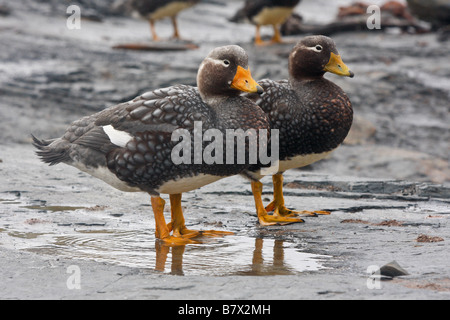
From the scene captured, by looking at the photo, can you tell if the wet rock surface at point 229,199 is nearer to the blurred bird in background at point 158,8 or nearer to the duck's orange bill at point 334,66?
the blurred bird in background at point 158,8

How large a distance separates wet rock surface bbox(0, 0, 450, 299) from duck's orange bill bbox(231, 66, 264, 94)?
47.3 inches

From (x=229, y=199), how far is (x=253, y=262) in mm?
2219

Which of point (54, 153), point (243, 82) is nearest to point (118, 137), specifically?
point (54, 153)

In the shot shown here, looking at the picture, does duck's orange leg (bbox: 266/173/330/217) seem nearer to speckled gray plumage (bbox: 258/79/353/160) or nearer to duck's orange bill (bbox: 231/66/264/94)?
speckled gray plumage (bbox: 258/79/353/160)

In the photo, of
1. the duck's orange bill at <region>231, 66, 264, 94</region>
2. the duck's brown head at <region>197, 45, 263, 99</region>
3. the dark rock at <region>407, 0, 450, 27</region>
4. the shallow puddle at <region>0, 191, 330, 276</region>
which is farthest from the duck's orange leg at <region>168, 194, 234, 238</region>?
the dark rock at <region>407, 0, 450, 27</region>

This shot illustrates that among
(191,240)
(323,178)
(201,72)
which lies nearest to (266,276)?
(191,240)

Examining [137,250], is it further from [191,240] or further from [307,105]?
[307,105]

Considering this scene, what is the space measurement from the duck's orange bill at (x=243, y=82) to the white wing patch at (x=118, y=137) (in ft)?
2.97

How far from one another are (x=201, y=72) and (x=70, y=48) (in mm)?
9364

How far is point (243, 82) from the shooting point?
5422 mm

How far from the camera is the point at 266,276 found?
4340 mm

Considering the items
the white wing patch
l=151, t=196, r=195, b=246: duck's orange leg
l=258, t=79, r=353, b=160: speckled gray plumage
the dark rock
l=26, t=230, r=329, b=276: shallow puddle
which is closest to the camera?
l=26, t=230, r=329, b=276: shallow puddle

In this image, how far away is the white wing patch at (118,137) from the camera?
5.37 metres

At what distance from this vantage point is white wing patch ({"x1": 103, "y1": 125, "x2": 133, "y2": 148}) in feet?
17.6
